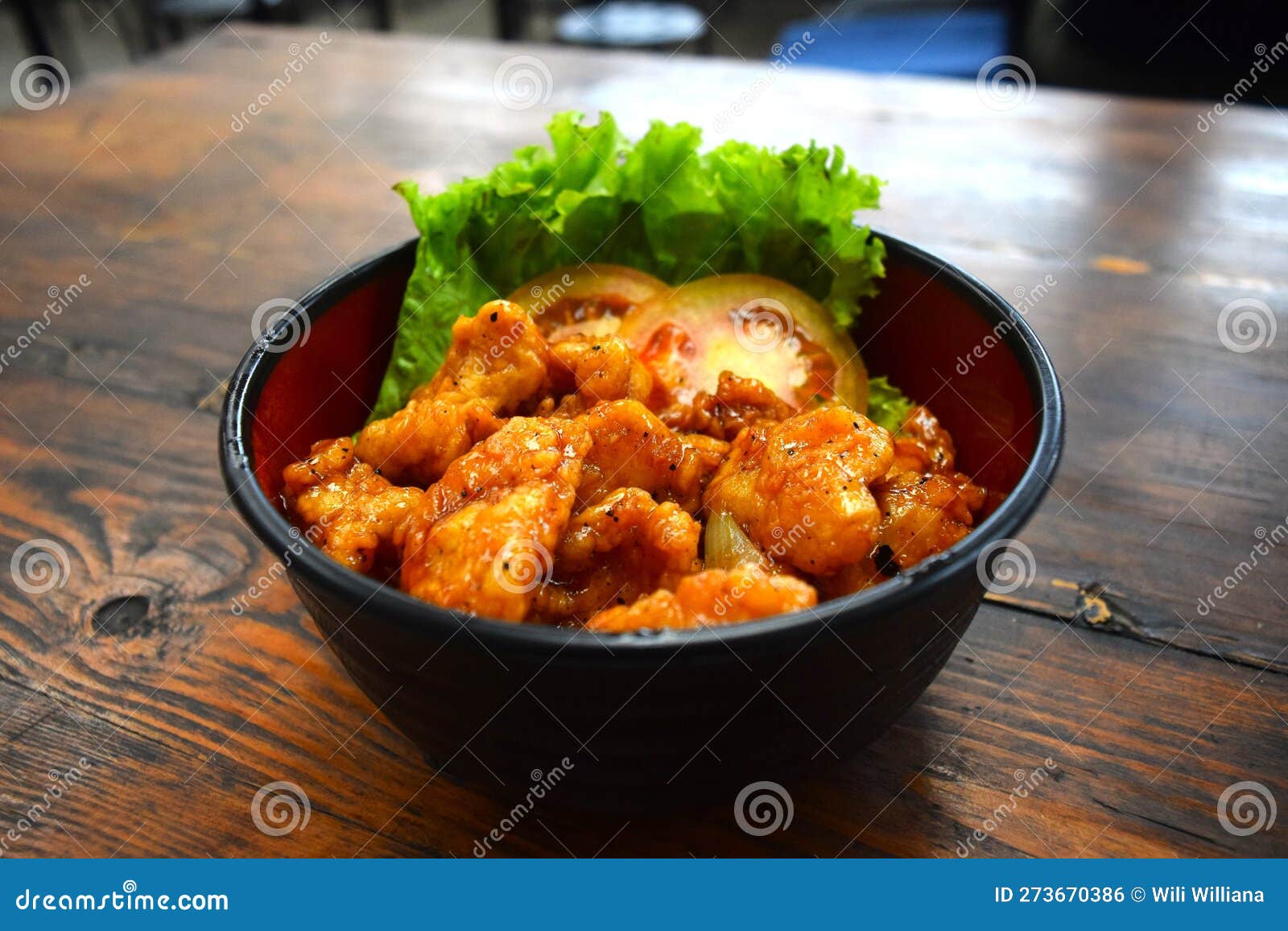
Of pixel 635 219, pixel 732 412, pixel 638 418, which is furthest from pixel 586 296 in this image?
pixel 638 418

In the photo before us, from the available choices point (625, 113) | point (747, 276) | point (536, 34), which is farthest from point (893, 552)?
point (536, 34)

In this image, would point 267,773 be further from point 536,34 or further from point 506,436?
point 536,34

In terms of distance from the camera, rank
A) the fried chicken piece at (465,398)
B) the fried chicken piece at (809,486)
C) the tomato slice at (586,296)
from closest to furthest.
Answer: the fried chicken piece at (809,486) < the fried chicken piece at (465,398) < the tomato slice at (586,296)

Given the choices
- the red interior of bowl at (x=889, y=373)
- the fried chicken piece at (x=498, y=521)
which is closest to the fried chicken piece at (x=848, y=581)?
the red interior of bowl at (x=889, y=373)

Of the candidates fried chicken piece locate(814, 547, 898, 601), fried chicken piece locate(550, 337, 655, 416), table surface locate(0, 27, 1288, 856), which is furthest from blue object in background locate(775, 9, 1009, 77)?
fried chicken piece locate(814, 547, 898, 601)

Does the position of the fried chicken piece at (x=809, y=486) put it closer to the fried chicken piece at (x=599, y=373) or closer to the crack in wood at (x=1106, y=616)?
the fried chicken piece at (x=599, y=373)

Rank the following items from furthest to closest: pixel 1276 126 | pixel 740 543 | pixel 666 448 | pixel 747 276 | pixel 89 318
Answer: pixel 1276 126 → pixel 89 318 → pixel 747 276 → pixel 666 448 → pixel 740 543

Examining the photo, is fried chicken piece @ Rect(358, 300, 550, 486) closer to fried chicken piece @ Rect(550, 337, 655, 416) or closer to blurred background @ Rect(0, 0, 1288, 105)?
fried chicken piece @ Rect(550, 337, 655, 416)
